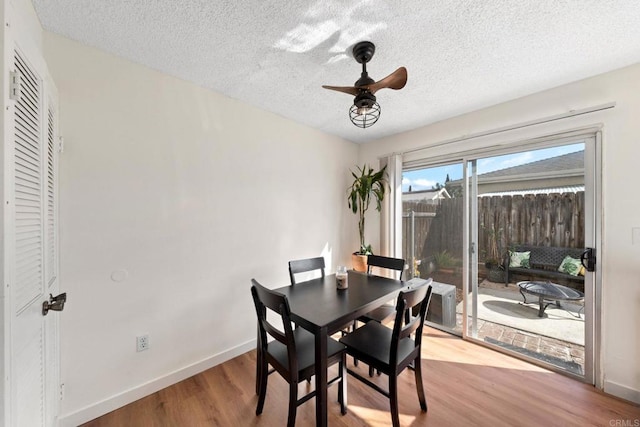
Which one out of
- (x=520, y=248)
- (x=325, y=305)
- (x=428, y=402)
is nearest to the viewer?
(x=325, y=305)

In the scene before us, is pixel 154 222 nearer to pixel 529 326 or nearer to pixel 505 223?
pixel 505 223

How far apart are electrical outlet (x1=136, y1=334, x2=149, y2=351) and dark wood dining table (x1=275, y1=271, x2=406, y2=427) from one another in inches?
43.6

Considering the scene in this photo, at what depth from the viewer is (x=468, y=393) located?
6.25ft

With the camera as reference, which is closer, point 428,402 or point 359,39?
point 359,39

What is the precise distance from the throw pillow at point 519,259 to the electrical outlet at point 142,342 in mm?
3344

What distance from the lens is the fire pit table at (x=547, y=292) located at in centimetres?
217

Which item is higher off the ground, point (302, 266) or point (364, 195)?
point (364, 195)

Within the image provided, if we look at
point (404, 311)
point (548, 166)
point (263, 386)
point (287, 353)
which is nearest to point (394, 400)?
point (404, 311)

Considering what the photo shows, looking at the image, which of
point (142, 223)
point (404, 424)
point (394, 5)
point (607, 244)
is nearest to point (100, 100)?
point (142, 223)

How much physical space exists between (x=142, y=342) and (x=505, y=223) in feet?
11.1

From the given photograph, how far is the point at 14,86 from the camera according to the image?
0.86 metres

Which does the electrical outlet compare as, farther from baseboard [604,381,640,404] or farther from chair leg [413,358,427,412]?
baseboard [604,381,640,404]

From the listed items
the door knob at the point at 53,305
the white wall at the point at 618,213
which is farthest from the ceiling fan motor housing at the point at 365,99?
the door knob at the point at 53,305

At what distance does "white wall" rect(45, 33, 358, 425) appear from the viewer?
1.62 m
